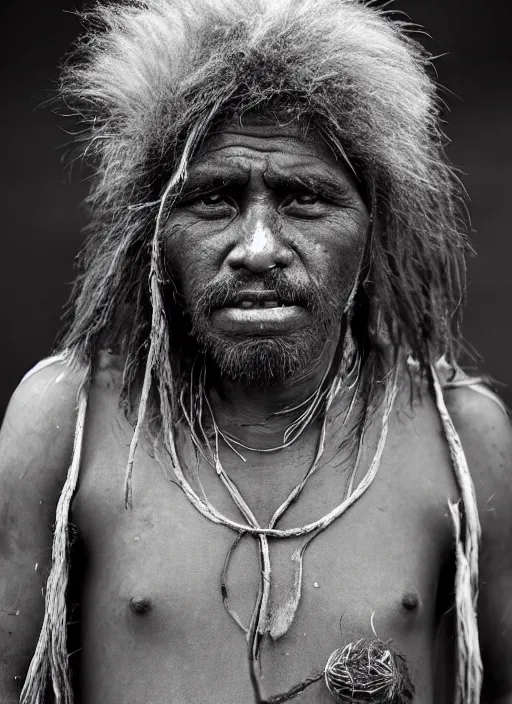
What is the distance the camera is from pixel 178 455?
7.56 feet

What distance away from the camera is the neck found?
2.37 metres

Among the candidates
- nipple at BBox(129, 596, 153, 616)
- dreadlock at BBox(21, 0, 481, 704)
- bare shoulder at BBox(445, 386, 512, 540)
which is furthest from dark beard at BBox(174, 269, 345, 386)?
nipple at BBox(129, 596, 153, 616)

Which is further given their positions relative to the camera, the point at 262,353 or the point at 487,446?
the point at 487,446

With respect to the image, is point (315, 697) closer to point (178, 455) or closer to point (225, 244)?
point (178, 455)

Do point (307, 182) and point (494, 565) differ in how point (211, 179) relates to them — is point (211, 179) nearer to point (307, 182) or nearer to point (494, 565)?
point (307, 182)

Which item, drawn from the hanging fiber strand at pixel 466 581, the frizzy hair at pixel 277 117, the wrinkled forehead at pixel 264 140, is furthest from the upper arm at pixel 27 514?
the hanging fiber strand at pixel 466 581

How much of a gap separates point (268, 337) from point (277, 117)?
420 mm

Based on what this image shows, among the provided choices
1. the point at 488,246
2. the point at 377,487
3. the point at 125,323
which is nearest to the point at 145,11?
the point at 125,323

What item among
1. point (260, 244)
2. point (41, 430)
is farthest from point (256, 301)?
point (41, 430)

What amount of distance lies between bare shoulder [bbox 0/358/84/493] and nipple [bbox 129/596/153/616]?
0.28 m

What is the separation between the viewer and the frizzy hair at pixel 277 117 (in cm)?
225

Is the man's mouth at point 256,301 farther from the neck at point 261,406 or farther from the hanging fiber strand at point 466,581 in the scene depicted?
the hanging fiber strand at point 466,581

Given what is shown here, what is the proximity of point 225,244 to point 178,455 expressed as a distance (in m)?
0.42

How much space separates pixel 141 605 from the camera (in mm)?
2127
